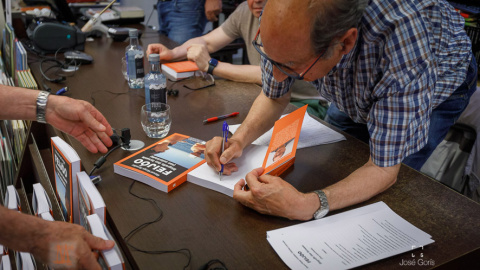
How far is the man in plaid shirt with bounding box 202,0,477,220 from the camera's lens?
3.20 feet

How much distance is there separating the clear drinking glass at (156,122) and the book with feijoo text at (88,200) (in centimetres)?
40

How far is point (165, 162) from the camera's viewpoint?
1161 millimetres

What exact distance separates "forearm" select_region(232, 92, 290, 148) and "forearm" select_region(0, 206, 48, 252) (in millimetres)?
613

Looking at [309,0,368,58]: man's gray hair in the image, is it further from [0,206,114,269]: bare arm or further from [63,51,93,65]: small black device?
[63,51,93,65]: small black device

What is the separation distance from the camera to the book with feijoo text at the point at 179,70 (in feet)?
6.35

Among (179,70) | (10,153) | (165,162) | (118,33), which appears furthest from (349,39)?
(118,33)

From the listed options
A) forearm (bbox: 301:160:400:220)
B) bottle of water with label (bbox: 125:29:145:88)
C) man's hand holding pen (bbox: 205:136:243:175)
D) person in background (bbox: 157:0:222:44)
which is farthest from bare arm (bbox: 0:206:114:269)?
person in background (bbox: 157:0:222:44)

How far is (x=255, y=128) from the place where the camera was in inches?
52.1

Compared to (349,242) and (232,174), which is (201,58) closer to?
(232,174)

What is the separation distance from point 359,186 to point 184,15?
2.35 meters

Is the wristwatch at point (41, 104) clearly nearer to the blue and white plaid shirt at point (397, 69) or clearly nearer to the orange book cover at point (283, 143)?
the orange book cover at point (283, 143)

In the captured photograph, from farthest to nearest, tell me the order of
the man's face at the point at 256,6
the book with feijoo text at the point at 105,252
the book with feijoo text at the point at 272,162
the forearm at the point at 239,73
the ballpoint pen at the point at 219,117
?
the man's face at the point at 256,6 < the forearm at the point at 239,73 < the ballpoint pen at the point at 219,117 < the book with feijoo text at the point at 272,162 < the book with feijoo text at the point at 105,252

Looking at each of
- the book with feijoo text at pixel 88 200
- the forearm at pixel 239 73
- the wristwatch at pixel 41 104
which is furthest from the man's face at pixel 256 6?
the book with feijoo text at pixel 88 200

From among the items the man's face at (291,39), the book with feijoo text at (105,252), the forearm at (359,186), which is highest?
the man's face at (291,39)
